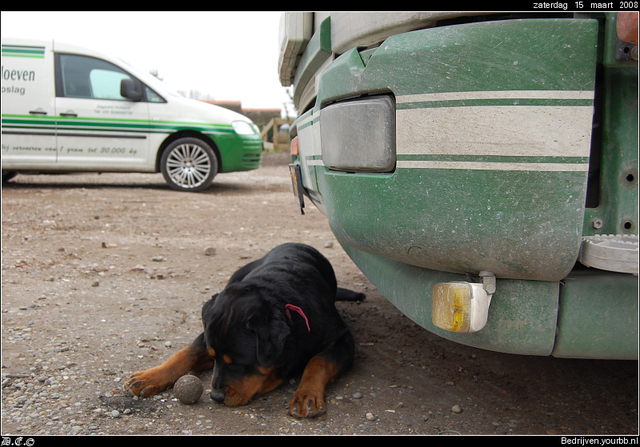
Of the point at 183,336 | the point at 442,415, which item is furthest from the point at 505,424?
the point at 183,336

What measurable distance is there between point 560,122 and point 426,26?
481 mm

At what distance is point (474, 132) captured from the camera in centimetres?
134

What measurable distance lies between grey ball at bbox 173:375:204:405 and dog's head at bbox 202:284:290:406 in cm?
7

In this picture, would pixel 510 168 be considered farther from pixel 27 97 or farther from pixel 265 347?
pixel 27 97

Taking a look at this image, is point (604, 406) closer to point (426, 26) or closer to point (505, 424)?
point (505, 424)

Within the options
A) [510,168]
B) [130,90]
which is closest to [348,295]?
[510,168]

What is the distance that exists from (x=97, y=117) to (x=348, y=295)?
620 centimetres

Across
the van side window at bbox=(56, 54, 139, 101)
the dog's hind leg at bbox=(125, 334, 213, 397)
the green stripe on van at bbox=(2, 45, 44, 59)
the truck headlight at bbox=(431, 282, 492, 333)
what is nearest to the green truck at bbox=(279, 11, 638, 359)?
the truck headlight at bbox=(431, 282, 492, 333)

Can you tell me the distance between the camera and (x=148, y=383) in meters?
2.21

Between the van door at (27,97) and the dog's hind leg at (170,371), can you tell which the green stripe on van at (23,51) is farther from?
the dog's hind leg at (170,371)

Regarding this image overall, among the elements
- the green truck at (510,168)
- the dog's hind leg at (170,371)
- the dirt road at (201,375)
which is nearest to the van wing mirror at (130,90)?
the dirt road at (201,375)

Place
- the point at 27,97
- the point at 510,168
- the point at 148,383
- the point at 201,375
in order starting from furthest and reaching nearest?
1. the point at 27,97
2. the point at 201,375
3. the point at 148,383
4. the point at 510,168

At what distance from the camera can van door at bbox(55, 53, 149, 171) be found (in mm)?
8047
